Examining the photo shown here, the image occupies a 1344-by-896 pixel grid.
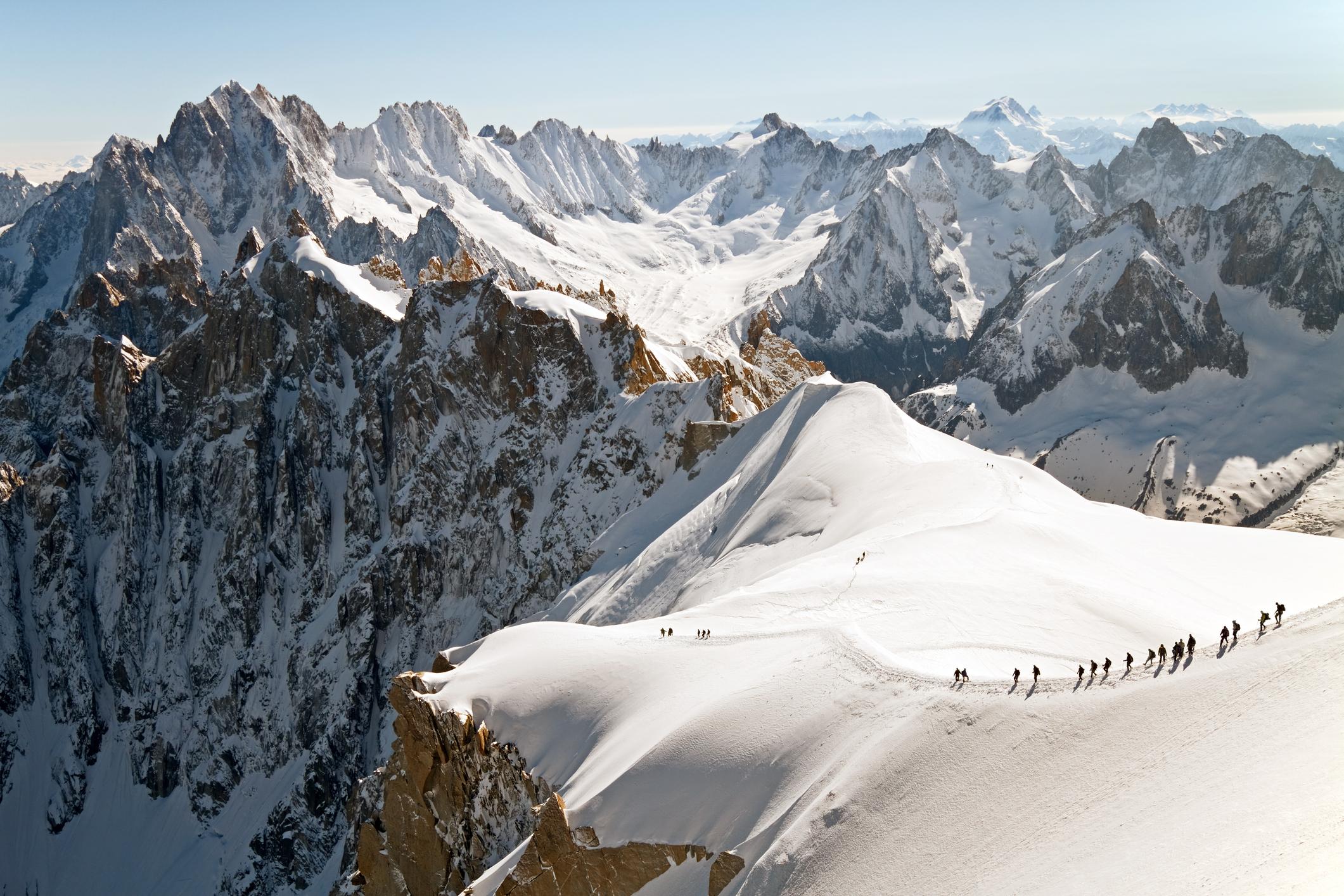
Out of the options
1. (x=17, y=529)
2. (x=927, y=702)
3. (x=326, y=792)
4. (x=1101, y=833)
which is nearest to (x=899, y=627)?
(x=927, y=702)

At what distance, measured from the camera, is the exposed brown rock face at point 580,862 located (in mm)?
38750

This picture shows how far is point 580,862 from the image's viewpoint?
132 ft

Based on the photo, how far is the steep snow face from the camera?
30250 millimetres

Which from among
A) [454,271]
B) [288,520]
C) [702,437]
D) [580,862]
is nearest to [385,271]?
[454,271]

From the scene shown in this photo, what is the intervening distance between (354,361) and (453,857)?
10540cm

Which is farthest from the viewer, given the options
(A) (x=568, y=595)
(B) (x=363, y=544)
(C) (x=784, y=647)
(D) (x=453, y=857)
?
(B) (x=363, y=544)

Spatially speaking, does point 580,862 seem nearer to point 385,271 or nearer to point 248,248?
point 385,271

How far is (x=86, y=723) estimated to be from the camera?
456 ft

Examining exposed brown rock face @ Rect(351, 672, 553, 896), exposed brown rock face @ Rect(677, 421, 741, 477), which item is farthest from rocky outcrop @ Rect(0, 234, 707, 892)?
exposed brown rock face @ Rect(351, 672, 553, 896)

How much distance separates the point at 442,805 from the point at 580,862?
51.5ft

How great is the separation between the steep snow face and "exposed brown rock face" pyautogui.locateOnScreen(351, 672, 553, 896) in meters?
1.54

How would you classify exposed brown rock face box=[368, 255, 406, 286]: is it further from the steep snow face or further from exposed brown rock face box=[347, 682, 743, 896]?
exposed brown rock face box=[347, 682, 743, 896]

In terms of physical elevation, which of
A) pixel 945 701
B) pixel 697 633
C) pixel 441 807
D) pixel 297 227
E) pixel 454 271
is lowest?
pixel 441 807

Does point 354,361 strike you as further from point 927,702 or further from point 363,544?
point 927,702
